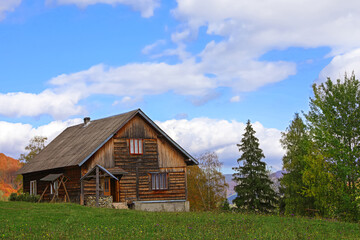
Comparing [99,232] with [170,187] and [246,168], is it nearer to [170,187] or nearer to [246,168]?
[170,187]

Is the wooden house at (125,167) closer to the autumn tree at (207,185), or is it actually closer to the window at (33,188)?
the window at (33,188)

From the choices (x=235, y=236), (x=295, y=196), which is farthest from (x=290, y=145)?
(x=235, y=236)

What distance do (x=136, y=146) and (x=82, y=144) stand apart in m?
4.97

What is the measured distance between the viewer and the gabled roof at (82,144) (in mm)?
36250

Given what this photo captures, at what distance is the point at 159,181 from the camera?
128 ft

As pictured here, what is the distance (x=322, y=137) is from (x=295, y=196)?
54.4 ft

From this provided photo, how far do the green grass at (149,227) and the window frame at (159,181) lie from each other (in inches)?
486

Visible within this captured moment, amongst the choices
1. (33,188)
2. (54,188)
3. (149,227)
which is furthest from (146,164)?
(149,227)

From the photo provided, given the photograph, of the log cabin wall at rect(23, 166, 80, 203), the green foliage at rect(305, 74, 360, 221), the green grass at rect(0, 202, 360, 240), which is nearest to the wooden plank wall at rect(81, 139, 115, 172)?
the log cabin wall at rect(23, 166, 80, 203)

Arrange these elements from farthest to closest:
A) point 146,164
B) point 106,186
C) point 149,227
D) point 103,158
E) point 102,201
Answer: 1. point 146,164
2. point 106,186
3. point 103,158
4. point 102,201
5. point 149,227

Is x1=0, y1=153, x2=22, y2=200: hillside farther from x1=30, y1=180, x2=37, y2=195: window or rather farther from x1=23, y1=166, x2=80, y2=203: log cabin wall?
x1=23, y1=166, x2=80, y2=203: log cabin wall

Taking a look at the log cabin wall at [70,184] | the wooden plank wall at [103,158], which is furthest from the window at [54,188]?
the wooden plank wall at [103,158]

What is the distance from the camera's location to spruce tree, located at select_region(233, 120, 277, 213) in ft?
164

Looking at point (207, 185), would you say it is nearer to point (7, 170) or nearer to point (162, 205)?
point (162, 205)
